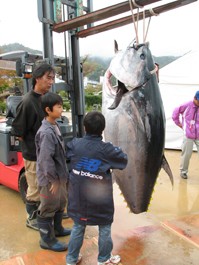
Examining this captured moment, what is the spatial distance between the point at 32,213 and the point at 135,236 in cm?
129

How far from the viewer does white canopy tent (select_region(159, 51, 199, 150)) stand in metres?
8.29

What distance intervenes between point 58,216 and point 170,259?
1.33 metres

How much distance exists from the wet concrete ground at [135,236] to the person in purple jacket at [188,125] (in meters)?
1.01

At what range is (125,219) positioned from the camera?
4062mm

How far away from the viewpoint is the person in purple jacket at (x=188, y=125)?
596cm

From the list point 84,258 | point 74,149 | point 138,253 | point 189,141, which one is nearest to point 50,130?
point 74,149

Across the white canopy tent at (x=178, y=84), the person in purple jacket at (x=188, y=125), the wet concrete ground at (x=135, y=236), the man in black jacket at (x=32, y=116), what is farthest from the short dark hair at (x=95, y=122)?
the white canopy tent at (x=178, y=84)

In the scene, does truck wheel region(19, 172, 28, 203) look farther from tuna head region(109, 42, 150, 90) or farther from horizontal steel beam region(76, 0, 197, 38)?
tuna head region(109, 42, 150, 90)

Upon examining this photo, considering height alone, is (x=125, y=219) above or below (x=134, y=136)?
below

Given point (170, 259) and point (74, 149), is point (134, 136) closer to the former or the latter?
point (74, 149)

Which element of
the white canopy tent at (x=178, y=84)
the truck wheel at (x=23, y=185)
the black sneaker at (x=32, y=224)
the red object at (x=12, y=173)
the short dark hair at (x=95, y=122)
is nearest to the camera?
the short dark hair at (x=95, y=122)

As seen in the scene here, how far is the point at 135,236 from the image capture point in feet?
11.0

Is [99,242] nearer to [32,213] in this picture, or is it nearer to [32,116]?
[32,213]

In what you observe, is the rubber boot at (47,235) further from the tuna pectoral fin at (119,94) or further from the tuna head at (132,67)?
the tuna head at (132,67)
